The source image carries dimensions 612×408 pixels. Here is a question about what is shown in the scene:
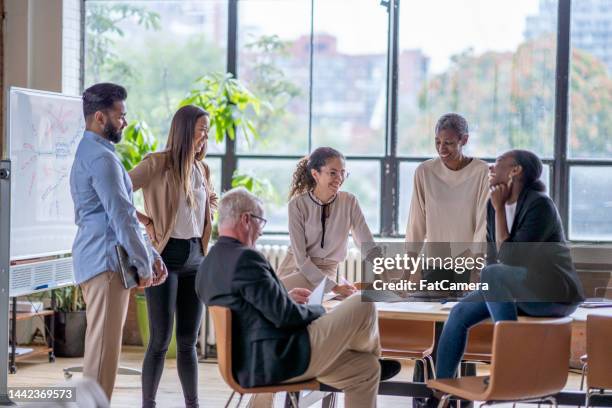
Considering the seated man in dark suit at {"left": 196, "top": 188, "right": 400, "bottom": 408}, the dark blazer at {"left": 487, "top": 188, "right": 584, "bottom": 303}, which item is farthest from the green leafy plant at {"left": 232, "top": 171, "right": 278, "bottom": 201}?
the dark blazer at {"left": 487, "top": 188, "right": 584, "bottom": 303}

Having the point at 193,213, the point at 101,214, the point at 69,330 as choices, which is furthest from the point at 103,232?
the point at 69,330

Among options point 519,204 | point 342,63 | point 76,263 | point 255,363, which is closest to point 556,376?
point 519,204

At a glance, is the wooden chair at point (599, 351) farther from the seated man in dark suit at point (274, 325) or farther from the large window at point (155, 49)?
the large window at point (155, 49)

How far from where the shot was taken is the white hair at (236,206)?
3711 mm

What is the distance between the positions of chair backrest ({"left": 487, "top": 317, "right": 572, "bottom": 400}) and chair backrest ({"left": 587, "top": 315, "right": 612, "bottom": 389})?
0.35 ft

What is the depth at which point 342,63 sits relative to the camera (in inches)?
284

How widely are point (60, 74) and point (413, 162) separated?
2.76 metres

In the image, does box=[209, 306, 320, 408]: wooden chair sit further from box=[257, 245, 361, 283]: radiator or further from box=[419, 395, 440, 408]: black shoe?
box=[257, 245, 361, 283]: radiator

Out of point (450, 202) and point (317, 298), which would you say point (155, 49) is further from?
point (317, 298)

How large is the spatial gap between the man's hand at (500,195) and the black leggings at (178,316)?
4.84 feet

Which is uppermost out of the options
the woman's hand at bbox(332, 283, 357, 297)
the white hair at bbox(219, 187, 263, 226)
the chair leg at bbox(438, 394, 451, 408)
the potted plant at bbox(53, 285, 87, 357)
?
the white hair at bbox(219, 187, 263, 226)

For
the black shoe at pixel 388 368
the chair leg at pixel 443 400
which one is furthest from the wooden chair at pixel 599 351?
the black shoe at pixel 388 368

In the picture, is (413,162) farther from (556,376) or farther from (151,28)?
(556,376)

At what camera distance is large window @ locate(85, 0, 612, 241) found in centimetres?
688
